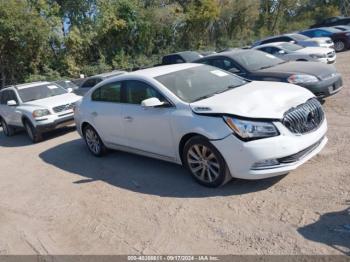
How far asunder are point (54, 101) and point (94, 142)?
3476 mm

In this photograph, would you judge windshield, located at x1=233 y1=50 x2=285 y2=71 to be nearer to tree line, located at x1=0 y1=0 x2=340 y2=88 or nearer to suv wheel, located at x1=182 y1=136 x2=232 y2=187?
suv wheel, located at x1=182 y1=136 x2=232 y2=187

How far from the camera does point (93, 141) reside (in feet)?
24.6

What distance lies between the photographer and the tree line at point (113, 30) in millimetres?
21109

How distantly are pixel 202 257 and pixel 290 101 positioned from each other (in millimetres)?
2404

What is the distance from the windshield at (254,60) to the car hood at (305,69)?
0.22 metres

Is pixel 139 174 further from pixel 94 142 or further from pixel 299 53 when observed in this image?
pixel 299 53

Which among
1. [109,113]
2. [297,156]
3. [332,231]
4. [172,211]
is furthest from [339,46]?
[332,231]

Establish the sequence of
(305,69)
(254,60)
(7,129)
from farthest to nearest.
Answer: (7,129), (254,60), (305,69)

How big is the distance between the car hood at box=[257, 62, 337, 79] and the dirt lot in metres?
1.71

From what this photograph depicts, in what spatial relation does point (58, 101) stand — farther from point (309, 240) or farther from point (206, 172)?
point (309, 240)

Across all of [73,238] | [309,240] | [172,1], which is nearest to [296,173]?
[309,240]

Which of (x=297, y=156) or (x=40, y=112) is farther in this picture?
(x=40, y=112)

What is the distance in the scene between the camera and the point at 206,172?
5.12 metres

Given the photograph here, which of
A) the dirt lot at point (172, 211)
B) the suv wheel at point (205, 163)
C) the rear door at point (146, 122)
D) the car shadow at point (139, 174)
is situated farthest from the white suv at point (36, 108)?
the suv wheel at point (205, 163)
